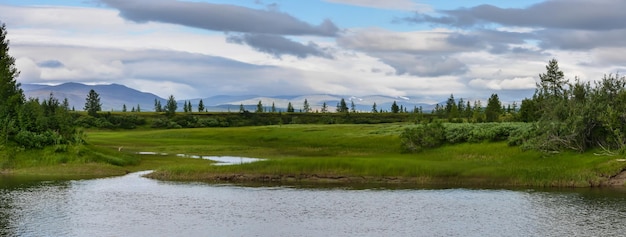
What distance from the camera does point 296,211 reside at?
5709cm

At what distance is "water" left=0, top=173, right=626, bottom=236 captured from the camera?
4878cm

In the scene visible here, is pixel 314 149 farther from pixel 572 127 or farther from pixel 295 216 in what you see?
pixel 295 216

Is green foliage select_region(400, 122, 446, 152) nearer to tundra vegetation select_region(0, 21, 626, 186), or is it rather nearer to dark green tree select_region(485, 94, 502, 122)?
tundra vegetation select_region(0, 21, 626, 186)

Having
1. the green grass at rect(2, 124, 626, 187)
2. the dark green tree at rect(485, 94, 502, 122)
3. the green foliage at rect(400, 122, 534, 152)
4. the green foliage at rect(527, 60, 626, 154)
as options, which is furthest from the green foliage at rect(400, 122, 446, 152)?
the dark green tree at rect(485, 94, 502, 122)

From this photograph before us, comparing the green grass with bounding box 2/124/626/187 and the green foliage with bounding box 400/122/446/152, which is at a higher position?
the green foliage with bounding box 400/122/446/152

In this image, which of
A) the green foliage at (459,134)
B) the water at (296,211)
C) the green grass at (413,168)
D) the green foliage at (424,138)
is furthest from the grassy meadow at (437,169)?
the water at (296,211)

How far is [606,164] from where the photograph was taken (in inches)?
3095

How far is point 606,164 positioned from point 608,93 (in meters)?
17.9

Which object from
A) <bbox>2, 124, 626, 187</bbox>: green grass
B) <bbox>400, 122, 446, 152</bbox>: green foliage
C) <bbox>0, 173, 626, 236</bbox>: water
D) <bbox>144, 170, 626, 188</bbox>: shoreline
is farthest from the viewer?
<bbox>400, 122, 446, 152</bbox>: green foliage

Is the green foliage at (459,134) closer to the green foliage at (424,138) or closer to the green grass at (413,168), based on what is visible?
the green foliage at (424,138)

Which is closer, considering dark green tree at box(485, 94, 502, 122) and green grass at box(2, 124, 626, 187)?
green grass at box(2, 124, 626, 187)

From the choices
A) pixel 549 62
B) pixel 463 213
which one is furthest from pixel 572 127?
pixel 549 62

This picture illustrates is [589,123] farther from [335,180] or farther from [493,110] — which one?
[493,110]

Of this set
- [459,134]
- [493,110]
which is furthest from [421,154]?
[493,110]
